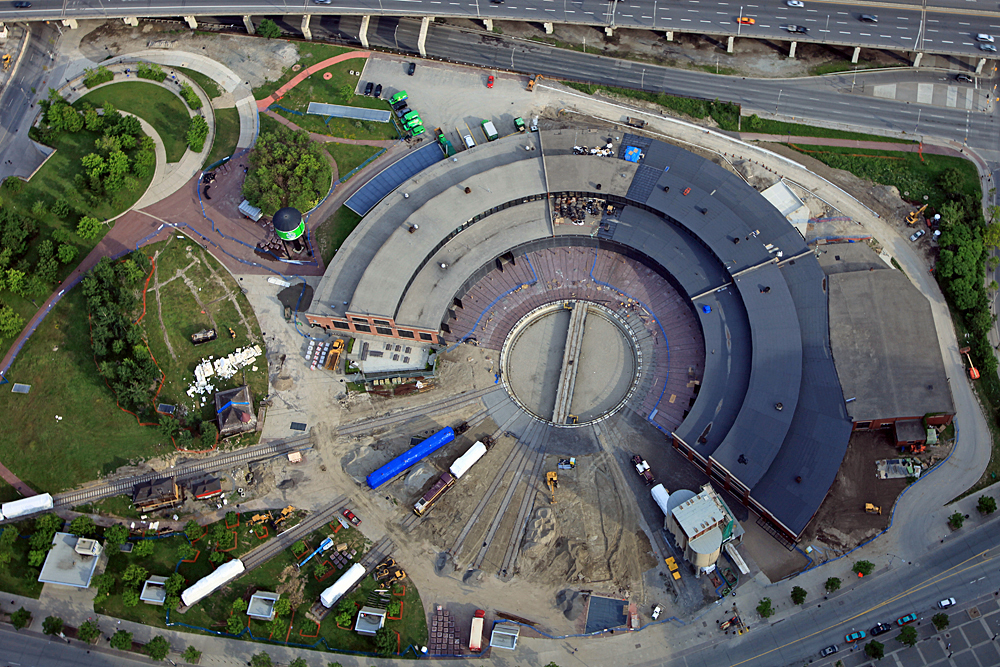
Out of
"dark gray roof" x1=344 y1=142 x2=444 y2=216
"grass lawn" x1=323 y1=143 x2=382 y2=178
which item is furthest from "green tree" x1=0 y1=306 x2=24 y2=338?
"grass lawn" x1=323 y1=143 x2=382 y2=178

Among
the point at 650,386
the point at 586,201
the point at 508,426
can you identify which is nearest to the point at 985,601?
→ the point at 650,386

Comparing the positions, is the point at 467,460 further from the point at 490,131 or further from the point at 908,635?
the point at 908,635

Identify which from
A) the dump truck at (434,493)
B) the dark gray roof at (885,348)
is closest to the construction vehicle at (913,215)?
the dark gray roof at (885,348)

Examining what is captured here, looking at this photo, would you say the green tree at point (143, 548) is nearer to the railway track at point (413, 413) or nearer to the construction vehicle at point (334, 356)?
the railway track at point (413, 413)

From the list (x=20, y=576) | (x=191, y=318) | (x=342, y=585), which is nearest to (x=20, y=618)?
(x=20, y=576)

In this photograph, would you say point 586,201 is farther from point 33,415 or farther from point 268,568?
point 33,415

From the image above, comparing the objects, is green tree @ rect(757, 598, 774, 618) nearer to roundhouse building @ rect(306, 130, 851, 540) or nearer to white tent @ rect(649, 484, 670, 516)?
roundhouse building @ rect(306, 130, 851, 540)
